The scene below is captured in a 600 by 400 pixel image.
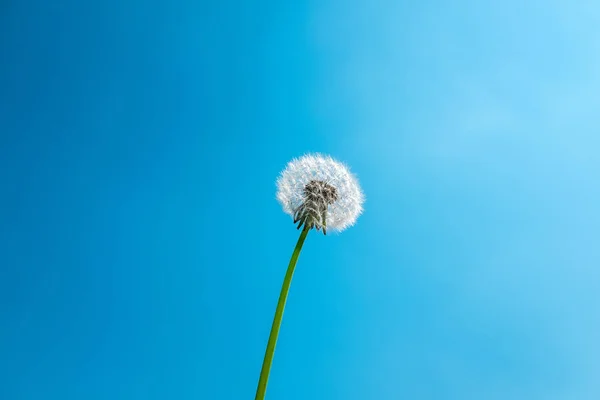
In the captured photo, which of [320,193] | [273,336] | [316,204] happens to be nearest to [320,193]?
[320,193]

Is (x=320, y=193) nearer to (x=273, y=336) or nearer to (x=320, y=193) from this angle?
(x=320, y=193)

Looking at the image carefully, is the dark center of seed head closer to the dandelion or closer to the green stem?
the dandelion

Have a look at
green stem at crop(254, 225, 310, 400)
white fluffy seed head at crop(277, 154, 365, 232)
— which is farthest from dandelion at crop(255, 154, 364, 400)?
green stem at crop(254, 225, 310, 400)

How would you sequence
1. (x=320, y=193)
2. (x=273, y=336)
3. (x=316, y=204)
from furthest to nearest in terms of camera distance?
1. (x=320, y=193)
2. (x=316, y=204)
3. (x=273, y=336)

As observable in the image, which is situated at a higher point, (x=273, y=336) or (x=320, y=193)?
(x=320, y=193)

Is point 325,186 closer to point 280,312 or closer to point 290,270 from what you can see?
point 290,270

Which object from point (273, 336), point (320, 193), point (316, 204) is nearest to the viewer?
point (273, 336)

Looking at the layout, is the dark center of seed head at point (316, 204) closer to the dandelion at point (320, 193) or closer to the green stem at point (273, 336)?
the dandelion at point (320, 193)

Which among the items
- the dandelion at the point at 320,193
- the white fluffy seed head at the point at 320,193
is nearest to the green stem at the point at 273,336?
the dandelion at the point at 320,193

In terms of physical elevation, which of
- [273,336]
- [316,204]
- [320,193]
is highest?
[320,193]
